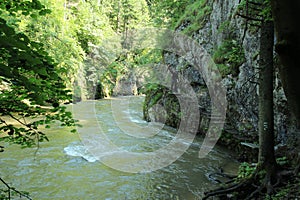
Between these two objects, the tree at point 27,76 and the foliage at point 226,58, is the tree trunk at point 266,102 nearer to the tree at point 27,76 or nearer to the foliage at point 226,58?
the tree at point 27,76

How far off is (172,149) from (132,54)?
26818 mm

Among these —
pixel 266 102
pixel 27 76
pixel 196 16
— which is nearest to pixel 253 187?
pixel 266 102

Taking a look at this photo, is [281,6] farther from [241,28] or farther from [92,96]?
[92,96]

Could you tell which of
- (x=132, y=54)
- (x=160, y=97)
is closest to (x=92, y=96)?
(x=132, y=54)

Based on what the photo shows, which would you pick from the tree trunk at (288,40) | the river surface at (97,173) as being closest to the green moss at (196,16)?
the river surface at (97,173)

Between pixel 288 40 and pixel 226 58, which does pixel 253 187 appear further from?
pixel 226 58

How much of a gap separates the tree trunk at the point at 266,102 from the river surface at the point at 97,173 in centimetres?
178

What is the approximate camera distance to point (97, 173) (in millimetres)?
7129

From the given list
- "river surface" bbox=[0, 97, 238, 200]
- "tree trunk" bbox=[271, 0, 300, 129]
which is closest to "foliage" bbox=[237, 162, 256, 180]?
"river surface" bbox=[0, 97, 238, 200]

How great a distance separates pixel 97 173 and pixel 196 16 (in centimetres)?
1002

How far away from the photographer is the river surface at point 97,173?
598cm

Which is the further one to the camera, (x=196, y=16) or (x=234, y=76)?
(x=196, y=16)

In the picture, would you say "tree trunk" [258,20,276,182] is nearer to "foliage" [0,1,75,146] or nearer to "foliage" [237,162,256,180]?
"foliage" [237,162,256,180]

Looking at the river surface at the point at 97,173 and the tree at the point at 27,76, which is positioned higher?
the tree at the point at 27,76
